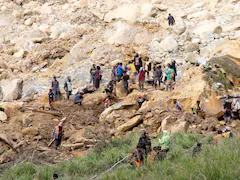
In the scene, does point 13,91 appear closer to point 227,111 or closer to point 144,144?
point 144,144

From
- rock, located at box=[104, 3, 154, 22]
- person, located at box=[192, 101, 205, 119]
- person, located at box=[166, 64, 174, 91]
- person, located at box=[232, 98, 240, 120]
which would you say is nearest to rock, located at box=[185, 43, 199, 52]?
person, located at box=[166, 64, 174, 91]

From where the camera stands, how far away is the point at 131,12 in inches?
850

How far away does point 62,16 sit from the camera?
78.8 feet

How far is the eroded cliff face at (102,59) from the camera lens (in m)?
11.9

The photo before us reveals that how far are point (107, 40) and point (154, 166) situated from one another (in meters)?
12.5

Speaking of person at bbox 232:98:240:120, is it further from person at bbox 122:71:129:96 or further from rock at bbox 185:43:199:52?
rock at bbox 185:43:199:52

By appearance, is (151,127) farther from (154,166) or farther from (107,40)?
(107,40)

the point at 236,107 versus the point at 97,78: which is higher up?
the point at 97,78

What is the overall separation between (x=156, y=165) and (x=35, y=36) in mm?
15844

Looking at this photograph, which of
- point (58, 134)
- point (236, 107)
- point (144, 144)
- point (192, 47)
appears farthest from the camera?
point (192, 47)

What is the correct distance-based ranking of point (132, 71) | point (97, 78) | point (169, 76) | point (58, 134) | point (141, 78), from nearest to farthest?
point (58, 134)
point (169, 76)
point (141, 78)
point (97, 78)
point (132, 71)

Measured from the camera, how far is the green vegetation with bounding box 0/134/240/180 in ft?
19.7

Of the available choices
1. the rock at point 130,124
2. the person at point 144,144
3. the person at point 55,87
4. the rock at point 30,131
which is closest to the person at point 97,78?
the person at point 55,87

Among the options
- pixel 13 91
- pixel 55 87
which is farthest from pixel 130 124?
pixel 13 91
